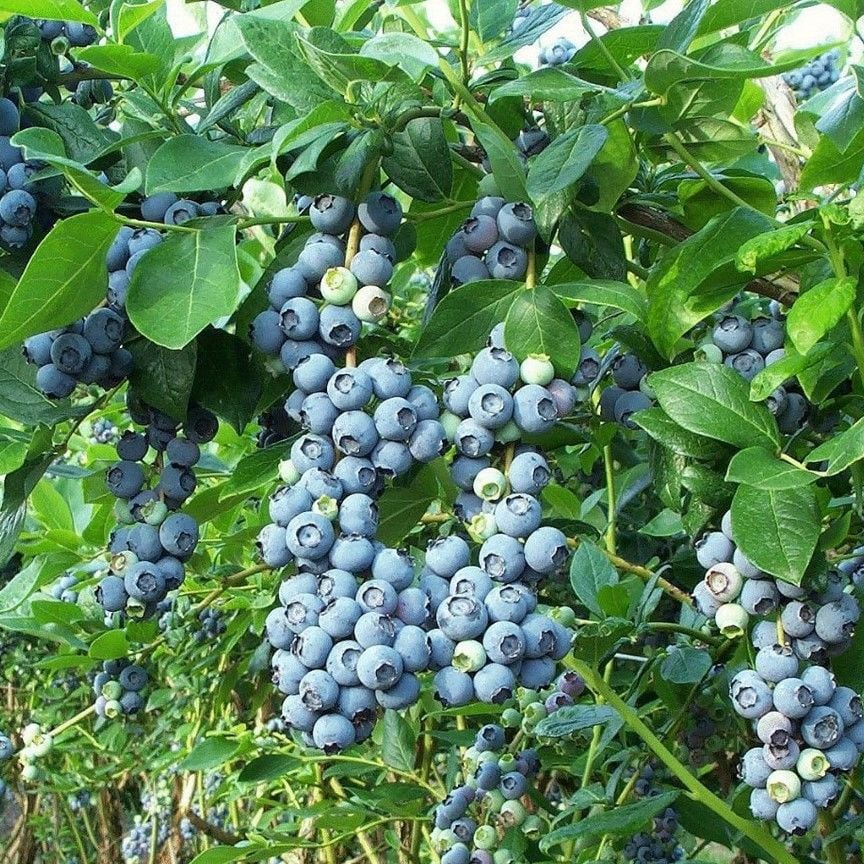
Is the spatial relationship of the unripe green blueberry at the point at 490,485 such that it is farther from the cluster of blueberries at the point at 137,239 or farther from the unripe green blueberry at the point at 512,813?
the unripe green blueberry at the point at 512,813

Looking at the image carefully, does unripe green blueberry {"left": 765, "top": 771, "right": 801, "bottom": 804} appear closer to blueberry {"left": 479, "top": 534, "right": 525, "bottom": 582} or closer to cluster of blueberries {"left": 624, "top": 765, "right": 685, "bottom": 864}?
blueberry {"left": 479, "top": 534, "right": 525, "bottom": 582}

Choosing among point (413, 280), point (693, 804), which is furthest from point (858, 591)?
point (413, 280)

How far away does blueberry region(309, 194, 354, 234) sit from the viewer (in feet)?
2.48

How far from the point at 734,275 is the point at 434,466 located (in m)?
0.29

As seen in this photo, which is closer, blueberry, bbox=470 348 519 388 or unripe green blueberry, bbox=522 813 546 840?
blueberry, bbox=470 348 519 388

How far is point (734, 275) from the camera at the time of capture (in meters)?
0.80

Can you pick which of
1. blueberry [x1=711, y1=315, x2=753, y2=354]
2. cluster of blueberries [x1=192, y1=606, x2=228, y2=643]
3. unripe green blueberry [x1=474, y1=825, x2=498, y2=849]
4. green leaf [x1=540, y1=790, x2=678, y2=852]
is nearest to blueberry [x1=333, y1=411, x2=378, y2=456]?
blueberry [x1=711, y1=315, x2=753, y2=354]

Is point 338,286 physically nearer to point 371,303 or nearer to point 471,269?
point 371,303

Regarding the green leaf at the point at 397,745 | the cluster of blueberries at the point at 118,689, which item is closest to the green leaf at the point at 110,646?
the cluster of blueberries at the point at 118,689

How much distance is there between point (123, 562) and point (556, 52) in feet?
2.54

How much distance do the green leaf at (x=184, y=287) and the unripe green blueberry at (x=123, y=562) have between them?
Result: 18cm

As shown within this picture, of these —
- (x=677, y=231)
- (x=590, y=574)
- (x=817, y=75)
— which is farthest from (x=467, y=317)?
(x=817, y=75)

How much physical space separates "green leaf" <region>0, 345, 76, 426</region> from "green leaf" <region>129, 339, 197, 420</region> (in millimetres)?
79

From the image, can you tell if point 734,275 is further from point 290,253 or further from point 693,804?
point 693,804
